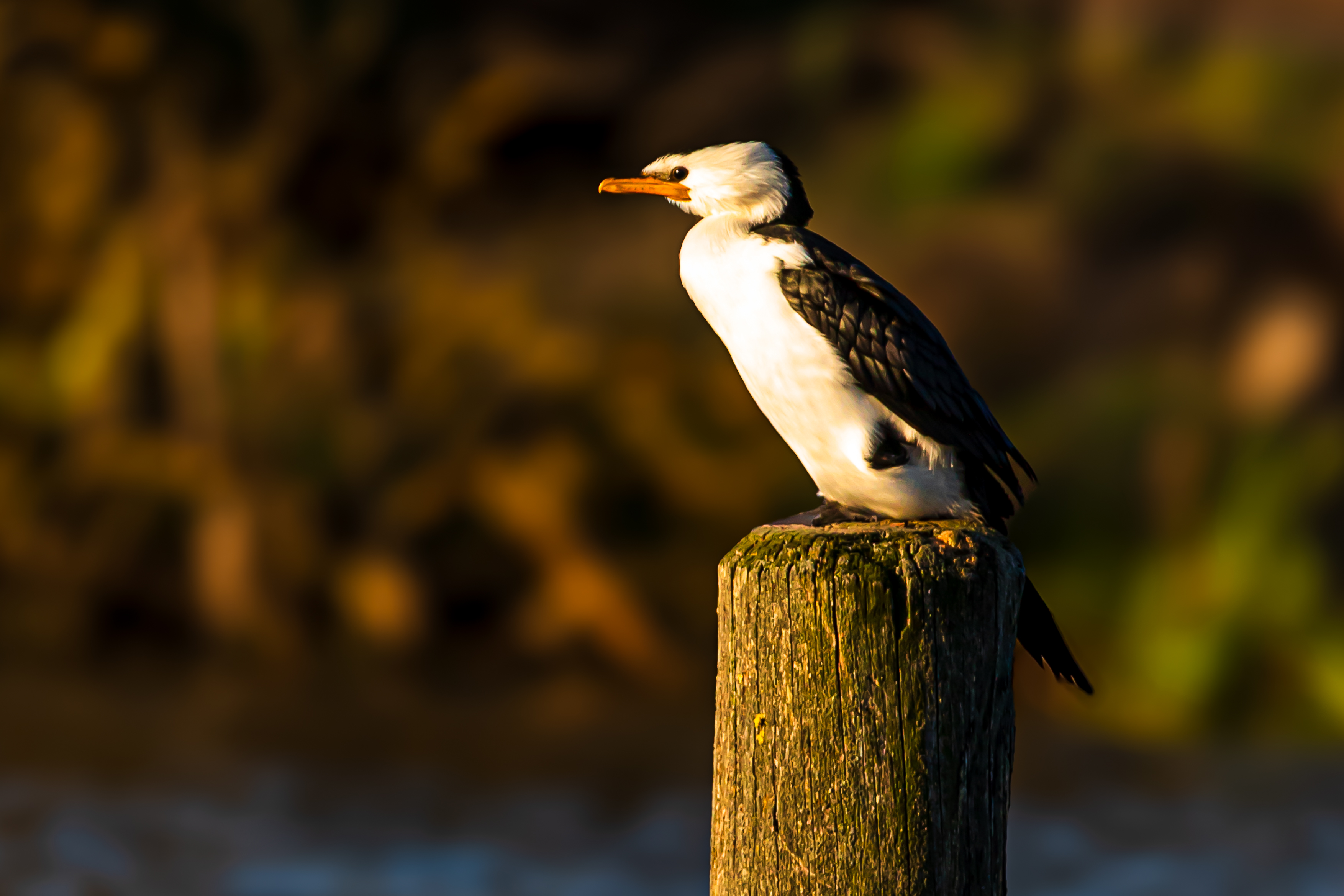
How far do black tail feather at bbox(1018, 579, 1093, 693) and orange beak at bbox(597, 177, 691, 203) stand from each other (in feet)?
3.56

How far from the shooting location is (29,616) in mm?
10797

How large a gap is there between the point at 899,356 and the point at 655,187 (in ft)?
2.10

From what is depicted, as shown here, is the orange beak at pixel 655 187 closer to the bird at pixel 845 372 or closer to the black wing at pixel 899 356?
the bird at pixel 845 372

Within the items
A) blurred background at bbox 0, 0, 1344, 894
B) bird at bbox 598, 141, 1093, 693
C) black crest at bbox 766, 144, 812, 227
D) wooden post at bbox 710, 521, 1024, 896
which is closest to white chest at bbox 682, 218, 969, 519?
bird at bbox 598, 141, 1093, 693

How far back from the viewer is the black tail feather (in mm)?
2705

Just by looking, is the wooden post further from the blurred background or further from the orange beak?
the blurred background

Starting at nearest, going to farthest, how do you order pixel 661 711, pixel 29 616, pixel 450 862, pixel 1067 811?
1. pixel 450 862
2. pixel 1067 811
3. pixel 661 711
4. pixel 29 616

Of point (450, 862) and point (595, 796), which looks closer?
point (450, 862)

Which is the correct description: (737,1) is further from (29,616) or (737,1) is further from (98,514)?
(29,616)

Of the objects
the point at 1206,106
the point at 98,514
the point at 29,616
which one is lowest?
the point at 29,616

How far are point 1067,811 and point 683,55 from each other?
680 cm

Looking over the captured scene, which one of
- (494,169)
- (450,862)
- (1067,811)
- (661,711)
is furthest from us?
(494,169)

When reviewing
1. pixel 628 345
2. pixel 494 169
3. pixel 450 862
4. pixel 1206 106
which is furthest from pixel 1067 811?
pixel 494 169

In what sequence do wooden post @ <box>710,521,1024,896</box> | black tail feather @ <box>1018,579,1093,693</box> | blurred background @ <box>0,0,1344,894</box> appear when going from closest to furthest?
wooden post @ <box>710,521,1024,896</box>, black tail feather @ <box>1018,579,1093,693</box>, blurred background @ <box>0,0,1344,894</box>
